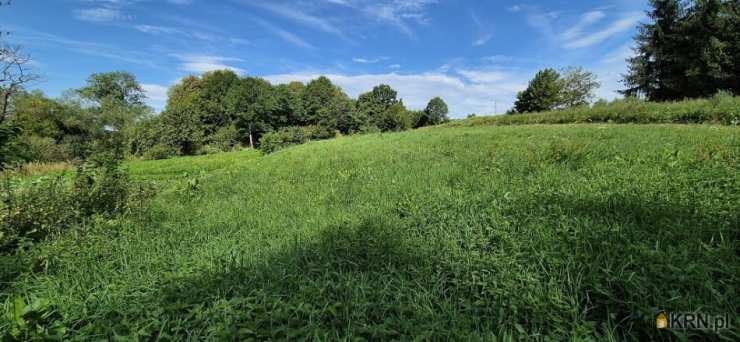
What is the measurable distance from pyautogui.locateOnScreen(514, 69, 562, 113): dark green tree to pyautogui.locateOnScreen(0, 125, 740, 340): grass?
128ft

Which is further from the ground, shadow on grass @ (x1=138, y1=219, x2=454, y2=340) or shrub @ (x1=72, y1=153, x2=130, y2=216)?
shrub @ (x1=72, y1=153, x2=130, y2=216)

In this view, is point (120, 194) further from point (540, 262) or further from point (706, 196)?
point (706, 196)

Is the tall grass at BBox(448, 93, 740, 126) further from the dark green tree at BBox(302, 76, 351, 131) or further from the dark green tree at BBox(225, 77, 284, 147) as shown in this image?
the dark green tree at BBox(225, 77, 284, 147)

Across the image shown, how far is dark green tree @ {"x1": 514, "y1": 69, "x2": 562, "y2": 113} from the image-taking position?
38.3m

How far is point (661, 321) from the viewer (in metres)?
1.69

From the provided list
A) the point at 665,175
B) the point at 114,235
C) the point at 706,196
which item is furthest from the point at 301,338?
the point at 665,175

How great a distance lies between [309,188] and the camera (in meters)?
6.35

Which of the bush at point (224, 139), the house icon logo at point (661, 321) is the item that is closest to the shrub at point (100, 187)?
the house icon logo at point (661, 321)

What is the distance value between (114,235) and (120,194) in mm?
1759

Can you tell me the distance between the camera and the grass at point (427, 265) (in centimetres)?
191

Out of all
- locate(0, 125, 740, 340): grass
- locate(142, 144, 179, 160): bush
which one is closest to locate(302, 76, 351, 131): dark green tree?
locate(142, 144, 179, 160): bush

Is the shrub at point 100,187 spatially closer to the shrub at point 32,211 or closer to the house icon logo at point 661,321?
the shrub at point 32,211

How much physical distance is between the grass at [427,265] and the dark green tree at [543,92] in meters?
39.1

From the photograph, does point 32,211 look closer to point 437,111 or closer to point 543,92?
point 543,92
